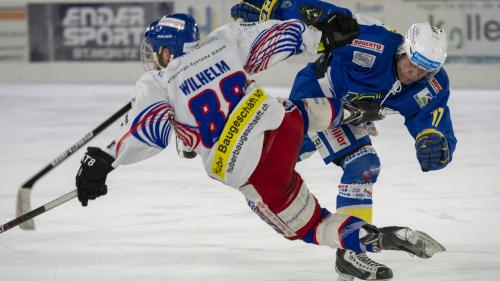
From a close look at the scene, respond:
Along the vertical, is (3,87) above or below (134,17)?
below

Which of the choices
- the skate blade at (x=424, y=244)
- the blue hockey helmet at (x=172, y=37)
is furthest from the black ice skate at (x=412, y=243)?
the blue hockey helmet at (x=172, y=37)

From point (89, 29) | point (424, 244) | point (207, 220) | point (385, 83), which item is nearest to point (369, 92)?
point (385, 83)

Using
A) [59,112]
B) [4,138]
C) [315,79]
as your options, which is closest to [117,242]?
[315,79]

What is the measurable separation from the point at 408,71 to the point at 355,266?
2.66ft

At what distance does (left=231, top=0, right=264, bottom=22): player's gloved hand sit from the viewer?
4395 millimetres

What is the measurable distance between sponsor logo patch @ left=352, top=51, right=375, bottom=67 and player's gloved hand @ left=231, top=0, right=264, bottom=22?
1.51 ft

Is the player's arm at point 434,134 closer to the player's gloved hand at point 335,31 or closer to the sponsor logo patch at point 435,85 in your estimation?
the sponsor logo patch at point 435,85

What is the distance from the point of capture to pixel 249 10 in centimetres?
442

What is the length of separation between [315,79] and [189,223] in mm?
1031

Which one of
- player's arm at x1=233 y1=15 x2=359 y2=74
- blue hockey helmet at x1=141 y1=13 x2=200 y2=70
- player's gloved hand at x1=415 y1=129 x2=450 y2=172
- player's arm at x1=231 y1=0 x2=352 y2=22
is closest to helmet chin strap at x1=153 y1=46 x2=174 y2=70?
blue hockey helmet at x1=141 y1=13 x2=200 y2=70

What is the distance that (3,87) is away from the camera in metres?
10.6

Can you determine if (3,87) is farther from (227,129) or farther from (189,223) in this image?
(227,129)

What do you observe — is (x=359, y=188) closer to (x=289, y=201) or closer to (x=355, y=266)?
(x=355, y=266)

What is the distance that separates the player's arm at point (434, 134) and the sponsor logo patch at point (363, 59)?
0.97 ft
